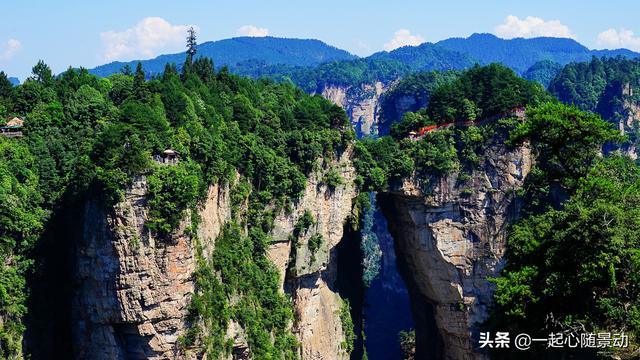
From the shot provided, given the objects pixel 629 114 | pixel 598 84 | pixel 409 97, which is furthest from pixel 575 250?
pixel 598 84

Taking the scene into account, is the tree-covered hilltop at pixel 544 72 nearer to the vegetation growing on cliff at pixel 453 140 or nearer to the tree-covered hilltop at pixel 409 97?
the tree-covered hilltop at pixel 409 97

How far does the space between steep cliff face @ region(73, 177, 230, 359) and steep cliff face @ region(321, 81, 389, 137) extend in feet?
369

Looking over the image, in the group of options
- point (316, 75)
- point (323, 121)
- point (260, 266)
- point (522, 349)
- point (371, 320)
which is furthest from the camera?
point (316, 75)

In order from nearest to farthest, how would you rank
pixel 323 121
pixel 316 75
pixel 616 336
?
1. pixel 616 336
2. pixel 323 121
3. pixel 316 75

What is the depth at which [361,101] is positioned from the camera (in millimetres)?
153625

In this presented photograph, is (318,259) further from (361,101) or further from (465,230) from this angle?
(361,101)

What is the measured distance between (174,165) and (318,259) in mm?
14208

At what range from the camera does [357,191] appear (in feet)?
156

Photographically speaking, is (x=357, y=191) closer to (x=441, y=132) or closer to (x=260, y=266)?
(x=441, y=132)

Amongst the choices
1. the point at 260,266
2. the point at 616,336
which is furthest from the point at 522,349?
the point at 260,266

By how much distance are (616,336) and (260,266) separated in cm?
2236

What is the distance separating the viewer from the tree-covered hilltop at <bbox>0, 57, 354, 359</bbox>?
3256cm

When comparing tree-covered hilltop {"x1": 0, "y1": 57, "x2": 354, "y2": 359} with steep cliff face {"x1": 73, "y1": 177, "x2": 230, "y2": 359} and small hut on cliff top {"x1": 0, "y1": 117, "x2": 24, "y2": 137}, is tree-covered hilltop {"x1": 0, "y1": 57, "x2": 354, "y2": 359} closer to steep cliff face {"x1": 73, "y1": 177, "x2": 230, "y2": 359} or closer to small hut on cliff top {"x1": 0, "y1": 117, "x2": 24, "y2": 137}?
small hut on cliff top {"x1": 0, "y1": 117, "x2": 24, "y2": 137}

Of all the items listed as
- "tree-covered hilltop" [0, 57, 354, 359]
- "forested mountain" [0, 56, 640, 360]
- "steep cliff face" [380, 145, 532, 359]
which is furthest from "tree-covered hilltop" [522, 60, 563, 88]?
"tree-covered hilltop" [0, 57, 354, 359]
